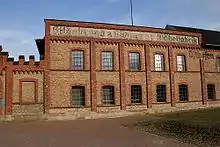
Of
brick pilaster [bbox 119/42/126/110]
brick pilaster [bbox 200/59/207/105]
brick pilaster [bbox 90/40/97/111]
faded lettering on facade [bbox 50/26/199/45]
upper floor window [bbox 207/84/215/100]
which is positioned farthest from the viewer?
upper floor window [bbox 207/84/215/100]

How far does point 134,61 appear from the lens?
29.1m

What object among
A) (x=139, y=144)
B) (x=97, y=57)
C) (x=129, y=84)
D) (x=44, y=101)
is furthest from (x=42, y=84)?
(x=139, y=144)

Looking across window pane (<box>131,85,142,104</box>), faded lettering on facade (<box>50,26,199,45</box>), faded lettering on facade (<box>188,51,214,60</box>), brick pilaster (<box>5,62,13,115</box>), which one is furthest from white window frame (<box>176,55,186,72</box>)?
brick pilaster (<box>5,62,13,115</box>)

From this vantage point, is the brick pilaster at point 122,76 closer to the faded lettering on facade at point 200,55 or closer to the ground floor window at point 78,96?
the ground floor window at point 78,96

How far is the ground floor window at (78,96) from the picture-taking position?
26.3 metres

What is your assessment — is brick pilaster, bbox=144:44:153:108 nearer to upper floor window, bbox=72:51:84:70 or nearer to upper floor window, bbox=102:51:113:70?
upper floor window, bbox=102:51:113:70

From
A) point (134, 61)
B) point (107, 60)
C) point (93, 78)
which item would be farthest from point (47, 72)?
point (134, 61)

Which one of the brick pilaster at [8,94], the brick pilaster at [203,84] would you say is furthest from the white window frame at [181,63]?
the brick pilaster at [8,94]

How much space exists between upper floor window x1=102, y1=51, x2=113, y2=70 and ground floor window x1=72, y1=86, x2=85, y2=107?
300 centimetres

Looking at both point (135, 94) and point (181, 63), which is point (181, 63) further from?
point (135, 94)

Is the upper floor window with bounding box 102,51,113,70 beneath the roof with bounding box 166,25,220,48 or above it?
beneath

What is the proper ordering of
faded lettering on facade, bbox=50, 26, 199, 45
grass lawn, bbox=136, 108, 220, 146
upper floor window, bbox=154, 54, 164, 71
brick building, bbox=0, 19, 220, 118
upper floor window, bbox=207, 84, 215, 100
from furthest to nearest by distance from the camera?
upper floor window, bbox=207, 84, 215, 100
upper floor window, bbox=154, 54, 164, 71
faded lettering on facade, bbox=50, 26, 199, 45
brick building, bbox=0, 19, 220, 118
grass lawn, bbox=136, 108, 220, 146

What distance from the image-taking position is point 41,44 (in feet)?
93.1

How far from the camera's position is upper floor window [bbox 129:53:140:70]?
28906 millimetres
